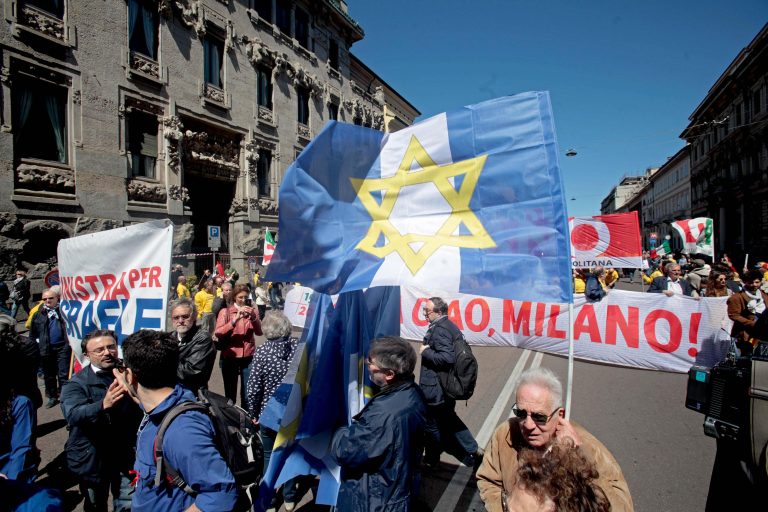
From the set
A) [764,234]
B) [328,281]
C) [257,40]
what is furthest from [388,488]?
[764,234]

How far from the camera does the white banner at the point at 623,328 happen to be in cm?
550

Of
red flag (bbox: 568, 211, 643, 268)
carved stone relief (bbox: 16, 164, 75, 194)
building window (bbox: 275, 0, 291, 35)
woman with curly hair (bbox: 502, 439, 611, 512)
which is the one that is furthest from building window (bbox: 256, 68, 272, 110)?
woman with curly hair (bbox: 502, 439, 611, 512)

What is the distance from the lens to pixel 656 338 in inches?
226

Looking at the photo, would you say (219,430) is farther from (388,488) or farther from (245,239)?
(245,239)

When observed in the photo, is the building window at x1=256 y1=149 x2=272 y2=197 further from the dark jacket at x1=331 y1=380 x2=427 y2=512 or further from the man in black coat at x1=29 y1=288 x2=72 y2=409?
the dark jacket at x1=331 y1=380 x2=427 y2=512

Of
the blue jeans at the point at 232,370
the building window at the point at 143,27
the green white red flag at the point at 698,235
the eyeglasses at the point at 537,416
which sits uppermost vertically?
the building window at the point at 143,27

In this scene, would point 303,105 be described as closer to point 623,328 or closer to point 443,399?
point 623,328

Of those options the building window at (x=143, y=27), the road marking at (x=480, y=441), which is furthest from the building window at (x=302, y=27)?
the road marking at (x=480, y=441)

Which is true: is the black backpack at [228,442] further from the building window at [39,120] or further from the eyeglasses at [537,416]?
the building window at [39,120]

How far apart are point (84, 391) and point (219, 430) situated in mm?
1508

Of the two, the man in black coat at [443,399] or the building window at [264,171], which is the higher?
the building window at [264,171]

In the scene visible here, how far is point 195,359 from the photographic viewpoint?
12.0 ft

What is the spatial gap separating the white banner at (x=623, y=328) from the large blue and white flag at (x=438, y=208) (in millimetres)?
4129

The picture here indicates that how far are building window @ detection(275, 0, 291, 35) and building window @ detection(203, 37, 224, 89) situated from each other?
452 centimetres
